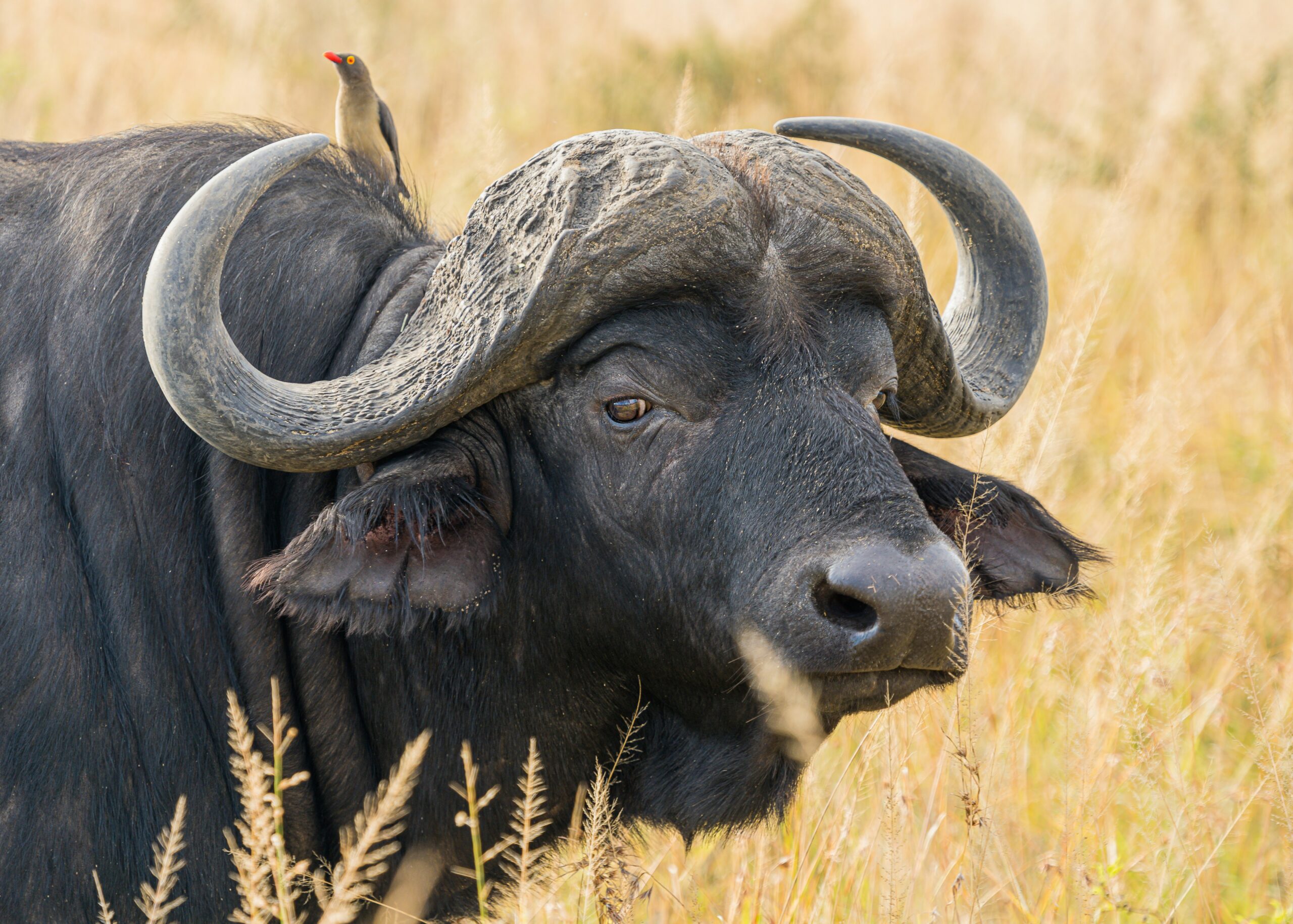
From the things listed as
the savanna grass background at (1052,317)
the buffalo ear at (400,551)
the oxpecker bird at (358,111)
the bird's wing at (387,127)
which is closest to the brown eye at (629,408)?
the buffalo ear at (400,551)

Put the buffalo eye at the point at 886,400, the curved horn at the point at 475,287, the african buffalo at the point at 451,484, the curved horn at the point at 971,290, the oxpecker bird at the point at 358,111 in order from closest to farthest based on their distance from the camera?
the curved horn at the point at 475,287, the african buffalo at the point at 451,484, the buffalo eye at the point at 886,400, the curved horn at the point at 971,290, the oxpecker bird at the point at 358,111

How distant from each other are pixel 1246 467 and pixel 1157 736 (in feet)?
11.5

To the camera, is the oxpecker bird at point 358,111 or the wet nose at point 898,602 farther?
the oxpecker bird at point 358,111

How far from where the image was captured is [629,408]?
264cm

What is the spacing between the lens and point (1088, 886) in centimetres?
305

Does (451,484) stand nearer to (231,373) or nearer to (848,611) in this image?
(231,373)

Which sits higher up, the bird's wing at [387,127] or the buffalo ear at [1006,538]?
the bird's wing at [387,127]

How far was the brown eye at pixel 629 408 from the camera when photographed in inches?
104

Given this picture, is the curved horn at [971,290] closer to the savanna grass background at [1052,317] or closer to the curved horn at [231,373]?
the savanna grass background at [1052,317]

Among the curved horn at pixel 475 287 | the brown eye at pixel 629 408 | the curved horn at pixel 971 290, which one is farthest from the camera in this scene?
the curved horn at pixel 971 290

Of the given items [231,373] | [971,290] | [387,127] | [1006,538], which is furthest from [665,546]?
[387,127]

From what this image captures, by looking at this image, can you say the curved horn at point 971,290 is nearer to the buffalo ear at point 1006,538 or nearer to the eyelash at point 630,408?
the buffalo ear at point 1006,538

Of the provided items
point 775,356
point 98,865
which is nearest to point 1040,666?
point 775,356

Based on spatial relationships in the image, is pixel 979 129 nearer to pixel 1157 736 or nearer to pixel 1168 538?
pixel 1168 538
